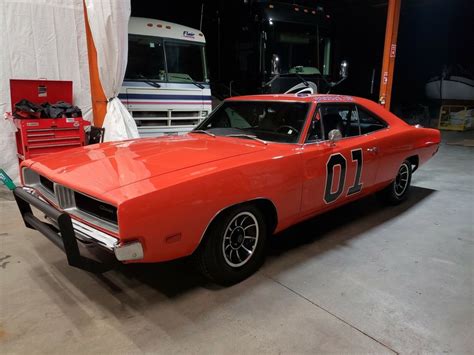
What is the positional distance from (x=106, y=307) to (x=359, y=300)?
1622 millimetres

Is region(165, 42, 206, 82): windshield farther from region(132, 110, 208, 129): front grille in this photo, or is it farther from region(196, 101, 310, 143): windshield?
region(196, 101, 310, 143): windshield

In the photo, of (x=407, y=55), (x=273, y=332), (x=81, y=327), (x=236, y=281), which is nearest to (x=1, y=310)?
(x=81, y=327)

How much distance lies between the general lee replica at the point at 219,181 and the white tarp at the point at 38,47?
8.41 feet

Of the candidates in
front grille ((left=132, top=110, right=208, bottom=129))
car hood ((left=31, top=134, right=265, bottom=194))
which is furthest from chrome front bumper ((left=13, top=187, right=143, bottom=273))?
front grille ((left=132, top=110, right=208, bottom=129))

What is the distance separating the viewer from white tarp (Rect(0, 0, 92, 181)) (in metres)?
4.62

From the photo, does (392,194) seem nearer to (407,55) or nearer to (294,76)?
(294,76)

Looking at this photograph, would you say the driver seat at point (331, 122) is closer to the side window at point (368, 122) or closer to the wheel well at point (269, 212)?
the side window at point (368, 122)

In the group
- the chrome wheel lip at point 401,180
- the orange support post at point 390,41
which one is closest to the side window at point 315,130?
the chrome wheel lip at point 401,180

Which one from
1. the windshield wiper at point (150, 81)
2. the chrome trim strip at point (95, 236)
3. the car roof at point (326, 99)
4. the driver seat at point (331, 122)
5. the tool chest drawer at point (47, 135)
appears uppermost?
the windshield wiper at point (150, 81)

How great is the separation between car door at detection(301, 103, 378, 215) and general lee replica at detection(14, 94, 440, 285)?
11 mm

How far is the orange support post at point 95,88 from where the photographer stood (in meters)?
5.20

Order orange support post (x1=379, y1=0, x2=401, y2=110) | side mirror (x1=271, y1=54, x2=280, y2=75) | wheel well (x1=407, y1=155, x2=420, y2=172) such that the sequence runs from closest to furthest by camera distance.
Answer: wheel well (x1=407, y1=155, x2=420, y2=172), side mirror (x1=271, y1=54, x2=280, y2=75), orange support post (x1=379, y1=0, x2=401, y2=110)

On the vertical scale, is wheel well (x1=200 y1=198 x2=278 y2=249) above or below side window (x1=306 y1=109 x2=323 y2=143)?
below

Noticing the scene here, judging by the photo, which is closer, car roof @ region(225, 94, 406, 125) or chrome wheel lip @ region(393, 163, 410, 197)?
car roof @ region(225, 94, 406, 125)
